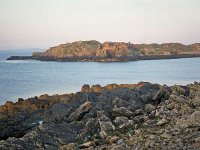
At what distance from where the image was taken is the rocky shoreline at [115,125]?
1141 centimetres

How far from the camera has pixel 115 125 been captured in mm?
14562

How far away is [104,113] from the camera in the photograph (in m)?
15.9

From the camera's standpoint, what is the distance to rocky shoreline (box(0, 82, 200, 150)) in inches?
449

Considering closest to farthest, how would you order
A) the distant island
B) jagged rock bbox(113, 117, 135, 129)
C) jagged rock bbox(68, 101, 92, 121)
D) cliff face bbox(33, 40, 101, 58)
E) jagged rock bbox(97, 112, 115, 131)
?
jagged rock bbox(97, 112, 115, 131) < jagged rock bbox(113, 117, 135, 129) < jagged rock bbox(68, 101, 92, 121) < the distant island < cliff face bbox(33, 40, 101, 58)

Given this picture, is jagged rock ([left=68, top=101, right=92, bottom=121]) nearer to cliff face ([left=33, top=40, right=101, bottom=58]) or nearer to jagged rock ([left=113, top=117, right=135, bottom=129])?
jagged rock ([left=113, top=117, right=135, bottom=129])

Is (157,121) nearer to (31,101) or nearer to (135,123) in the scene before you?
(135,123)

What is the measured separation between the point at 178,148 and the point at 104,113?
619cm

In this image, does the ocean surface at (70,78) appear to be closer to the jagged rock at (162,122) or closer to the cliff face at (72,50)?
the jagged rock at (162,122)

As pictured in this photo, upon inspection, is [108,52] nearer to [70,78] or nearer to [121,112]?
[70,78]

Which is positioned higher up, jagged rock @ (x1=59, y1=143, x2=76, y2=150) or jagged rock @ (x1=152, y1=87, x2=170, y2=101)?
jagged rock @ (x1=152, y1=87, x2=170, y2=101)

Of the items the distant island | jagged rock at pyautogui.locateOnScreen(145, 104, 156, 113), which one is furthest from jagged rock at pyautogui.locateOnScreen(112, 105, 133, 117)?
the distant island

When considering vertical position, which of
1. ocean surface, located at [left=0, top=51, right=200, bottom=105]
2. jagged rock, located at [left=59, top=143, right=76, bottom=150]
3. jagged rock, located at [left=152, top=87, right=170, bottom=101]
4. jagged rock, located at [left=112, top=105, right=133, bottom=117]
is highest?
jagged rock, located at [left=152, top=87, right=170, bottom=101]

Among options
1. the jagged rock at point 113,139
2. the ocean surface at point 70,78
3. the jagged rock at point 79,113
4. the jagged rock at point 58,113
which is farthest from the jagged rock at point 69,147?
the ocean surface at point 70,78

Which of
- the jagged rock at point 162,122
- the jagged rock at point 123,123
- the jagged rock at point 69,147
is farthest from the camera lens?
the jagged rock at point 123,123
